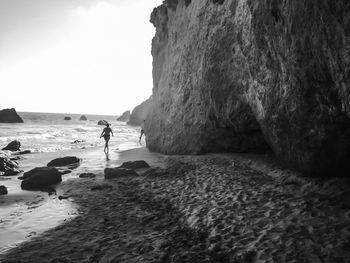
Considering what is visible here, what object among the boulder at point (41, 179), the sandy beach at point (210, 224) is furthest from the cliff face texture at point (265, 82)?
the boulder at point (41, 179)

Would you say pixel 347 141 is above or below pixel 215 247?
above

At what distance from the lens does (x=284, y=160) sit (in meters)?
8.93

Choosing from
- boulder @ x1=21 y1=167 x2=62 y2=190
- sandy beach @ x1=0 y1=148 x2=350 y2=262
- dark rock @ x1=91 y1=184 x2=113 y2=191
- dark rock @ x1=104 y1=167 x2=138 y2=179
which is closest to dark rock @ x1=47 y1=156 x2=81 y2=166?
boulder @ x1=21 y1=167 x2=62 y2=190

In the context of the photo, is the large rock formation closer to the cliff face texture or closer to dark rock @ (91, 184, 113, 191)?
the cliff face texture

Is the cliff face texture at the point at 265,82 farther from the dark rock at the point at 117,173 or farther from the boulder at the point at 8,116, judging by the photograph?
the boulder at the point at 8,116

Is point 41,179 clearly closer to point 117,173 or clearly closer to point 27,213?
point 117,173

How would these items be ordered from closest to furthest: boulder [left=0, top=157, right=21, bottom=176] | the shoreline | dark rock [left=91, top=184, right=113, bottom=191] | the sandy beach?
the sandy beach < the shoreline < dark rock [left=91, top=184, right=113, bottom=191] < boulder [left=0, top=157, right=21, bottom=176]

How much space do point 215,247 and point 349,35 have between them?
4219 mm

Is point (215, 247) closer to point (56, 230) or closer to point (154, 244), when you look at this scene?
point (154, 244)

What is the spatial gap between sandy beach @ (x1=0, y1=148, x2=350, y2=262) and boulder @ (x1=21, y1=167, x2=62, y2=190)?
2080 mm

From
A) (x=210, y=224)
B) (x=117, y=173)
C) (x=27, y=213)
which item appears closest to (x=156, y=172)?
→ (x=117, y=173)

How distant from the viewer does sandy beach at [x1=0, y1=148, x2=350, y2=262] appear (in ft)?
16.0

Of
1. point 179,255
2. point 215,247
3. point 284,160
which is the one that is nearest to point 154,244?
point 179,255

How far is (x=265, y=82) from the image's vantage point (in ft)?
28.6
